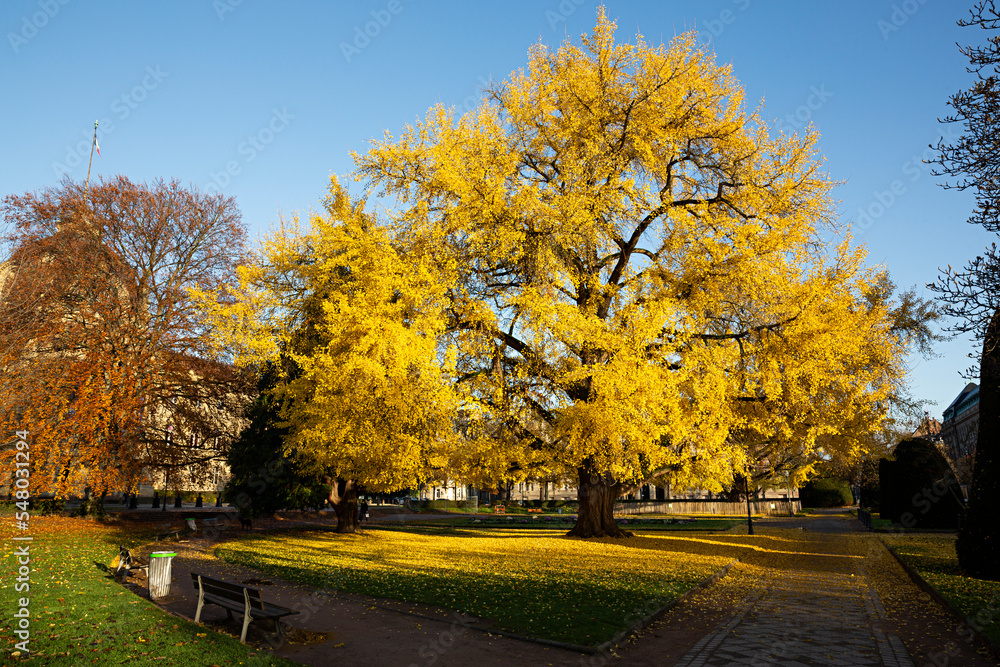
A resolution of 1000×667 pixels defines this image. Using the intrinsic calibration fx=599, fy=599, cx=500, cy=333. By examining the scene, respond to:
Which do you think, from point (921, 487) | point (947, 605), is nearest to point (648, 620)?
point (947, 605)

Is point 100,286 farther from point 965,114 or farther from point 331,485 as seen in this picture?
point 965,114

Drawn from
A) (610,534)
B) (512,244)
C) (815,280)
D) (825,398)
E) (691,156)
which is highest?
(691,156)

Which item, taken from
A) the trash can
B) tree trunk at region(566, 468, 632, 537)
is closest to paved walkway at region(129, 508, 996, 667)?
the trash can

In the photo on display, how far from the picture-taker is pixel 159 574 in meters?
10.0

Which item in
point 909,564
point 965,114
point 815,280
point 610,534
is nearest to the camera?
point 965,114

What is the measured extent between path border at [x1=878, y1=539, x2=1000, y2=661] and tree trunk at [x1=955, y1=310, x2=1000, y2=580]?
1123 mm

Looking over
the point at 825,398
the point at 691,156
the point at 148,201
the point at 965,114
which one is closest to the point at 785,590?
the point at 965,114

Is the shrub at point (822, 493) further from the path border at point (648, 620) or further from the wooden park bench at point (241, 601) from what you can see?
the wooden park bench at point (241, 601)

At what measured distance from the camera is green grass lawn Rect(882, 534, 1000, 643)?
852 centimetres

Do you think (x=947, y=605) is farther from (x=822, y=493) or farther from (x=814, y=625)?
(x=822, y=493)

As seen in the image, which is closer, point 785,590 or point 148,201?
point 785,590

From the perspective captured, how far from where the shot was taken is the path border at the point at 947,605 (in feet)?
23.6

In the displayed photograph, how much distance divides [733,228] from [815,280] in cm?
272

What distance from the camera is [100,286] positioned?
24.5 metres
